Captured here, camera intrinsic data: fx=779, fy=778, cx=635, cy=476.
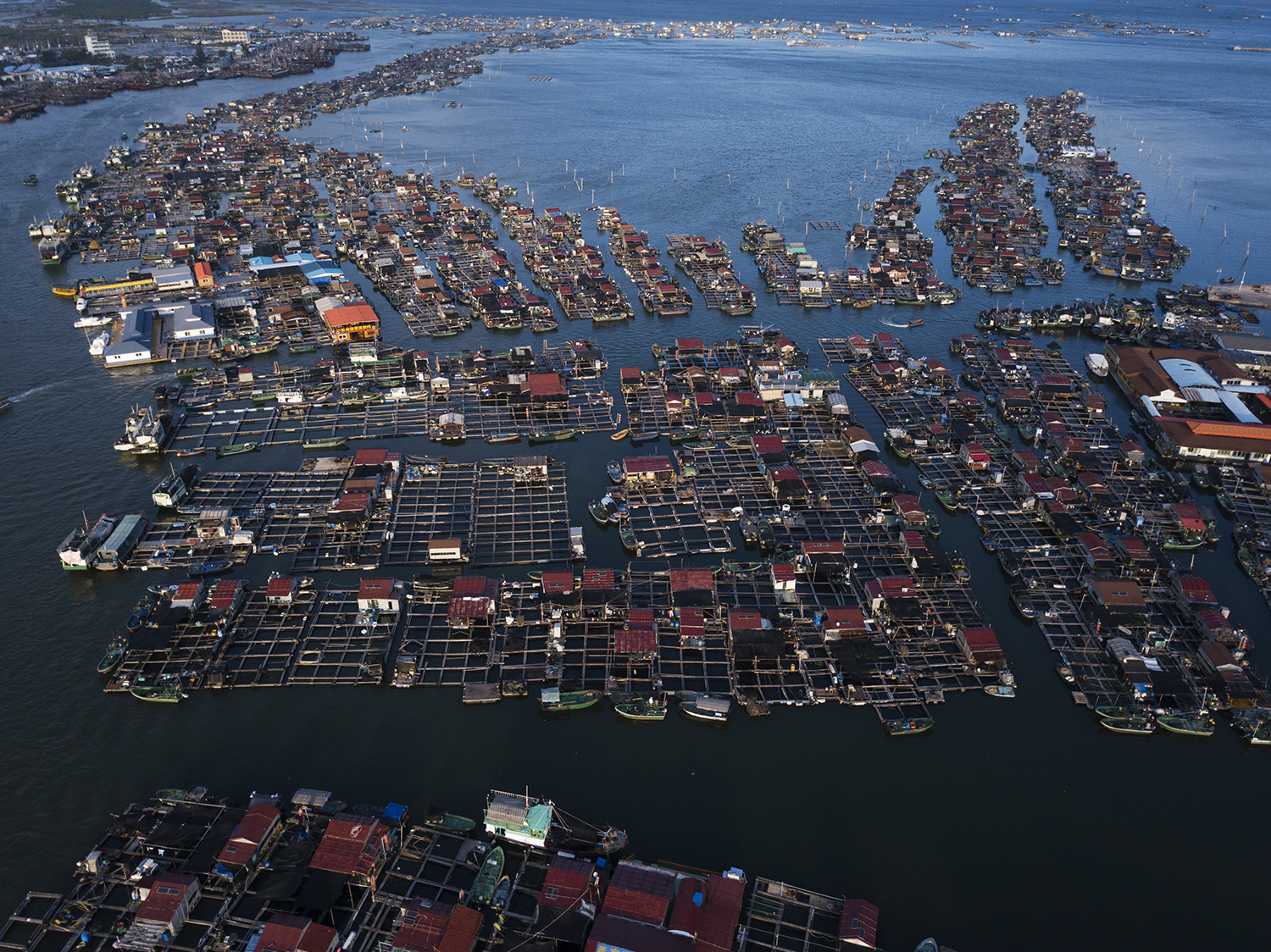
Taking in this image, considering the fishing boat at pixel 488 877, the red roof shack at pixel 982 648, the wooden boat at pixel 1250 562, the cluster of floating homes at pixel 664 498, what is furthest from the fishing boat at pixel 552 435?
the wooden boat at pixel 1250 562

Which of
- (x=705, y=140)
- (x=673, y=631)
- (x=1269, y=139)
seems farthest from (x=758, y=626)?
(x=1269, y=139)

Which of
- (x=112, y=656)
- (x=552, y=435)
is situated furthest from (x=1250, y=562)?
(x=112, y=656)

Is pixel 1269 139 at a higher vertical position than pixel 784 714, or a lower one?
higher

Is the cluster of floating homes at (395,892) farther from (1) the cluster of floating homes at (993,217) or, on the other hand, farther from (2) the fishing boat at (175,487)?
(1) the cluster of floating homes at (993,217)

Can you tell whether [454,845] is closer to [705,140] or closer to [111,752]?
[111,752]

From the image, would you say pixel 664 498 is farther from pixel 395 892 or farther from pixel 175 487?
pixel 175 487

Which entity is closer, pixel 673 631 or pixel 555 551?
pixel 673 631

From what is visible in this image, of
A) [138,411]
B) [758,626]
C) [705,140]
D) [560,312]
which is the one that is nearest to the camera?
[758,626]
